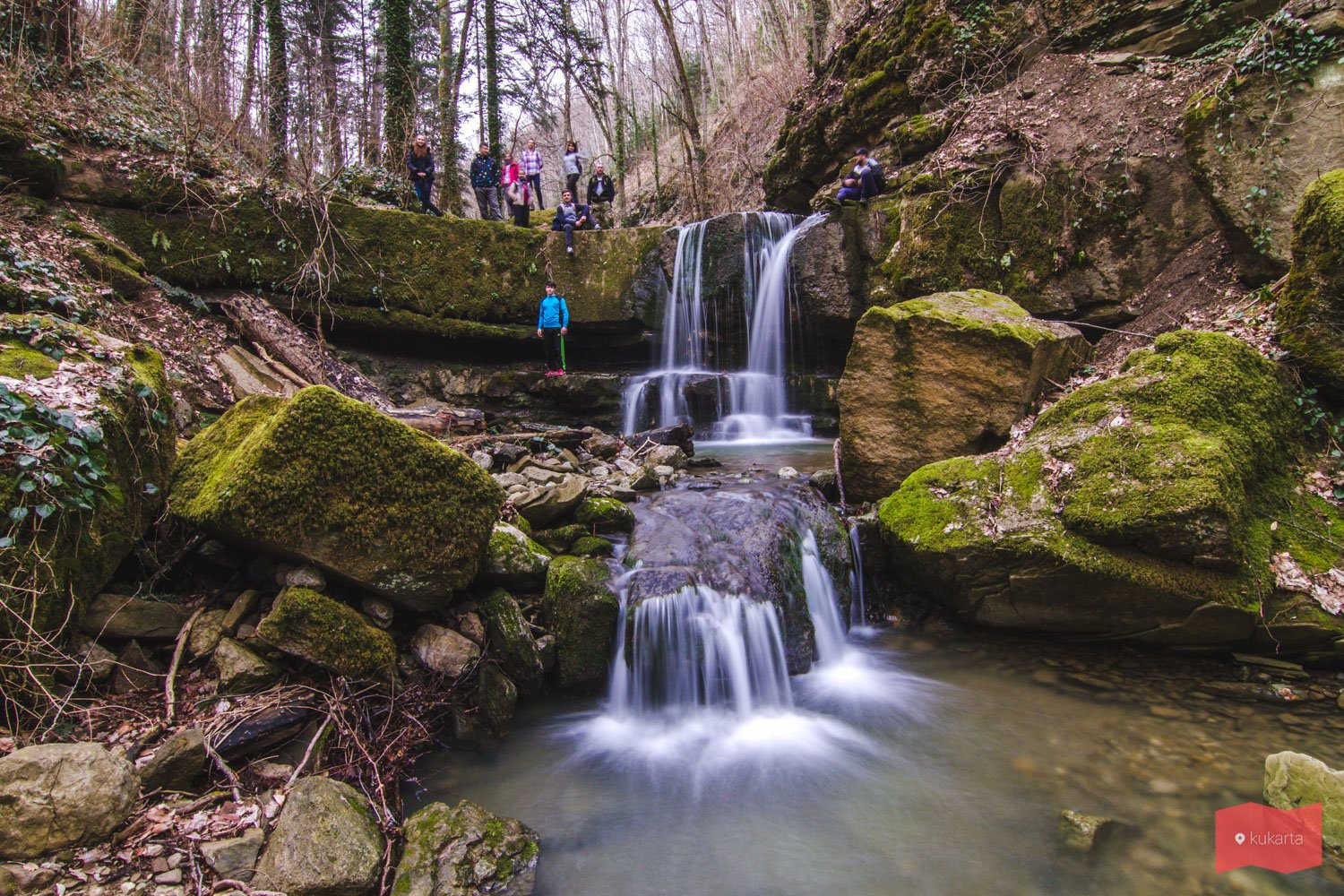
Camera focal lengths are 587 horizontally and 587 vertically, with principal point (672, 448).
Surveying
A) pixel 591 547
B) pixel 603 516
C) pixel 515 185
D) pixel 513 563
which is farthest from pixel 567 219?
pixel 513 563

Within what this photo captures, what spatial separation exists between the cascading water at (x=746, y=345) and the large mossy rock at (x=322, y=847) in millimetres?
7963

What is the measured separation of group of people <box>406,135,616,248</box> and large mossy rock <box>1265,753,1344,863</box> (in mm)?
11087

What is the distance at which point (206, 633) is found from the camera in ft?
9.99

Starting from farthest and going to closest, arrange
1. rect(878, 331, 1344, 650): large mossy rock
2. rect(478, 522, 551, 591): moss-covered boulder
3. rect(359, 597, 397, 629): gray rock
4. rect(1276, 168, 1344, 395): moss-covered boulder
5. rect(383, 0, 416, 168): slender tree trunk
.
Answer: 1. rect(383, 0, 416, 168): slender tree trunk
2. rect(1276, 168, 1344, 395): moss-covered boulder
3. rect(478, 522, 551, 591): moss-covered boulder
4. rect(878, 331, 1344, 650): large mossy rock
5. rect(359, 597, 397, 629): gray rock

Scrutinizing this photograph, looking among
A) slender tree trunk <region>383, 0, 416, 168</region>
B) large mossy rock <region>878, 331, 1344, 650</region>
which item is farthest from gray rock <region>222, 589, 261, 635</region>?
slender tree trunk <region>383, 0, 416, 168</region>

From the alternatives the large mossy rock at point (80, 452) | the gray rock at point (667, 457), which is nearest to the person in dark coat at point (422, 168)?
the gray rock at point (667, 457)

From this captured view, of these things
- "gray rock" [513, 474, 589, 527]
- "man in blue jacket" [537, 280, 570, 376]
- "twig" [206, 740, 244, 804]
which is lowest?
"twig" [206, 740, 244, 804]

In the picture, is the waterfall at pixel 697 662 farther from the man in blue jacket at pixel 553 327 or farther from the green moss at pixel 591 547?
the man in blue jacket at pixel 553 327

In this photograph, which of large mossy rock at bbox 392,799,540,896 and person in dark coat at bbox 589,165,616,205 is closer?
large mossy rock at bbox 392,799,540,896

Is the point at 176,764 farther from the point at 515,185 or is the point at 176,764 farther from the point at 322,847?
the point at 515,185

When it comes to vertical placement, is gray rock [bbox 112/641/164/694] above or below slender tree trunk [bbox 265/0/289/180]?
below

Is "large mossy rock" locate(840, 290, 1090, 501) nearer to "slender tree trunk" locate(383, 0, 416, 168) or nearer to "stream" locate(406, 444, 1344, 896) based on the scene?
"stream" locate(406, 444, 1344, 896)

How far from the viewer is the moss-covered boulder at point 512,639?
3826 millimetres

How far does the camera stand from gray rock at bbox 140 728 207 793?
239cm
